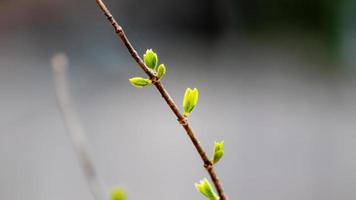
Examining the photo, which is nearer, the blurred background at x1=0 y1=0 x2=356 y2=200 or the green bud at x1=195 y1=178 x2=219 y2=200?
the green bud at x1=195 y1=178 x2=219 y2=200

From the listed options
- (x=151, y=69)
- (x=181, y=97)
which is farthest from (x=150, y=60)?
(x=181, y=97)

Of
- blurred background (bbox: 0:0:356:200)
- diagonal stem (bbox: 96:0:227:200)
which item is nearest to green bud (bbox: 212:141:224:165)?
diagonal stem (bbox: 96:0:227:200)

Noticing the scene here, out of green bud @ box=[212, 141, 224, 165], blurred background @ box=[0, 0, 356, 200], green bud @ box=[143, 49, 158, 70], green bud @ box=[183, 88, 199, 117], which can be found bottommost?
green bud @ box=[212, 141, 224, 165]

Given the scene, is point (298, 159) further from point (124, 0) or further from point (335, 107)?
point (124, 0)

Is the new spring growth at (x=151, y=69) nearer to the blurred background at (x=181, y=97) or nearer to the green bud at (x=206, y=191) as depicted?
the green bud at (x=206, y=191)

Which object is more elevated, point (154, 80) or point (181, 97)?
point (181, 97)

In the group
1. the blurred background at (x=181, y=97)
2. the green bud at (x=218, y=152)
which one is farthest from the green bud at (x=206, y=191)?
the blurred background at (x=181, y=97)

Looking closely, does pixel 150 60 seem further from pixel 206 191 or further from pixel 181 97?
pixel 181 97

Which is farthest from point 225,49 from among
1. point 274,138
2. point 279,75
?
point 274,138

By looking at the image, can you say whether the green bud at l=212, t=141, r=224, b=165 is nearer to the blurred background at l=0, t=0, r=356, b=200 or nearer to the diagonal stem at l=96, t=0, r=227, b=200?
the diagonal stem at l=96, t=0, r=227, b=200
